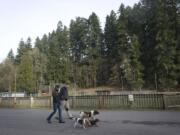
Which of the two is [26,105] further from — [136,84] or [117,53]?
[117,53]

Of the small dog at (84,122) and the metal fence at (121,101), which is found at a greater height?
the metal fence at (121,101)

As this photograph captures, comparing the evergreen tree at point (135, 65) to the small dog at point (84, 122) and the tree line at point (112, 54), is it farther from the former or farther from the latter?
the small dog at point (84, 122)

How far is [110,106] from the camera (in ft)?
71.2

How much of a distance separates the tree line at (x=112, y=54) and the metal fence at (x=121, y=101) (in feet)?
91.9

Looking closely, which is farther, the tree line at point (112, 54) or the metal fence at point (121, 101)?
the tree line at point (112, 54)

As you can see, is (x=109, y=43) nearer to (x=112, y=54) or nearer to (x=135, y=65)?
(x=112, y=54)

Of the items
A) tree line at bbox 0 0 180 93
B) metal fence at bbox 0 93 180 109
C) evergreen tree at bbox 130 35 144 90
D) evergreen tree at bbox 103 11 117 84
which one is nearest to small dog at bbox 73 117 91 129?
metal fence at bbox 0 93 180 109

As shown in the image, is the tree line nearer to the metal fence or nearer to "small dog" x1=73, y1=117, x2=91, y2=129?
the metal fence

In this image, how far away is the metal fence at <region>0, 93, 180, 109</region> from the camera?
61.4 feet

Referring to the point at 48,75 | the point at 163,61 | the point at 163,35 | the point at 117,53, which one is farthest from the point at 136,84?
the point at 48,75

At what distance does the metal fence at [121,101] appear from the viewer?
18719 mm

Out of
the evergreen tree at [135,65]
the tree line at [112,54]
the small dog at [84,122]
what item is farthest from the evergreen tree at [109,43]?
the small dog at [84,122]

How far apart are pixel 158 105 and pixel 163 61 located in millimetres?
32856

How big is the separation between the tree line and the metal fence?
28023 millimetres
